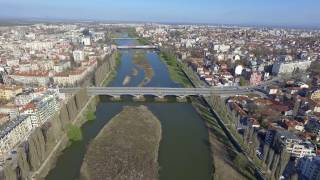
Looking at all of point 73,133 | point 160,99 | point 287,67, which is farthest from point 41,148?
point 287,67

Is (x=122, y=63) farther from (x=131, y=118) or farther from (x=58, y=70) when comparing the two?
(x=131, y=118)

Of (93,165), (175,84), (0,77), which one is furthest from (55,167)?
(0,77)

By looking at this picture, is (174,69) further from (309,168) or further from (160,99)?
(309,168)

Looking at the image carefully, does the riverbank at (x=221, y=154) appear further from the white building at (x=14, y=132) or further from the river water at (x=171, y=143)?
the white building at (x=14, y=132)

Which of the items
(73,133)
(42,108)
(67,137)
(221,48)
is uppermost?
(221,48)

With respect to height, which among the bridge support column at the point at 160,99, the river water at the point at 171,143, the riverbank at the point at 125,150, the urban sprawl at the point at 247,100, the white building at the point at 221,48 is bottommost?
the river water at the point at 171,143

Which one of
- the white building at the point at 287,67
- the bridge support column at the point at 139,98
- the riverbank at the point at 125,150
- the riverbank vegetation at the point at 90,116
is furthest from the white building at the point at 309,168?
the white building at the point at 287,67
